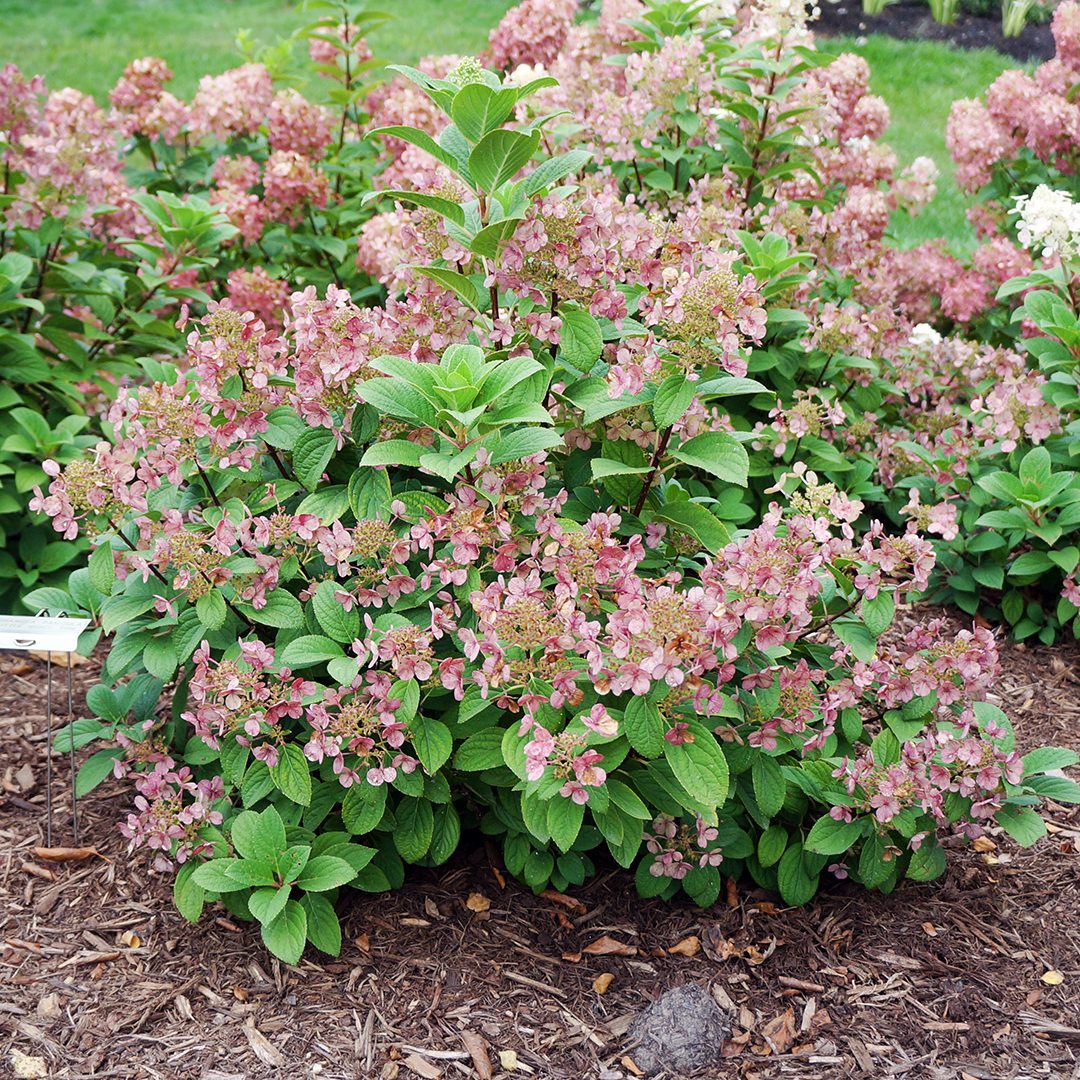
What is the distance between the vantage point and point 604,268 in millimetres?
2227

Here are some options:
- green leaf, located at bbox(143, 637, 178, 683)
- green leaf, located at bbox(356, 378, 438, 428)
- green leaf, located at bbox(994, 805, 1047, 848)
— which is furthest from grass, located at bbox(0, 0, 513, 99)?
green leaf, located at bbox(994, 805, 1047, 848)

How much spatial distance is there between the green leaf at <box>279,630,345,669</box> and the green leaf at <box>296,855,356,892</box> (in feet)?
1.20

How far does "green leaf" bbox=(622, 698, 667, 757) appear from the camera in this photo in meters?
1.97

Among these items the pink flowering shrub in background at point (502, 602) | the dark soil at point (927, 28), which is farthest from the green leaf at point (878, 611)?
the dark soil at point (927, 28)

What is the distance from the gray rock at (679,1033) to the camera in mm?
2059

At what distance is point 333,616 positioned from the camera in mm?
2125

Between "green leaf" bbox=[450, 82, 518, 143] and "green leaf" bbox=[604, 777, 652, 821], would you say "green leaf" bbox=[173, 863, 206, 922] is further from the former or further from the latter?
"green leaf" bbox=[450, 82, 518, 143]

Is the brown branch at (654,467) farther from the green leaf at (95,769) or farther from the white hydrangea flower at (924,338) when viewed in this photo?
the white hydrangea flower at (924,338)

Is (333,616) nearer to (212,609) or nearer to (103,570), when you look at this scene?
(212,609)

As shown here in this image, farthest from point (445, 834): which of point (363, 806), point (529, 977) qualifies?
point (529, 977)

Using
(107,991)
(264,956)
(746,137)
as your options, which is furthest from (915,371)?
(107,991)

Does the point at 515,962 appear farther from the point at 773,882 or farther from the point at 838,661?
the point at 838,661

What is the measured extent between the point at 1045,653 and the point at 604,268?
1.83 metres

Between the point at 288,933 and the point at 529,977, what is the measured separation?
1.52 feet
